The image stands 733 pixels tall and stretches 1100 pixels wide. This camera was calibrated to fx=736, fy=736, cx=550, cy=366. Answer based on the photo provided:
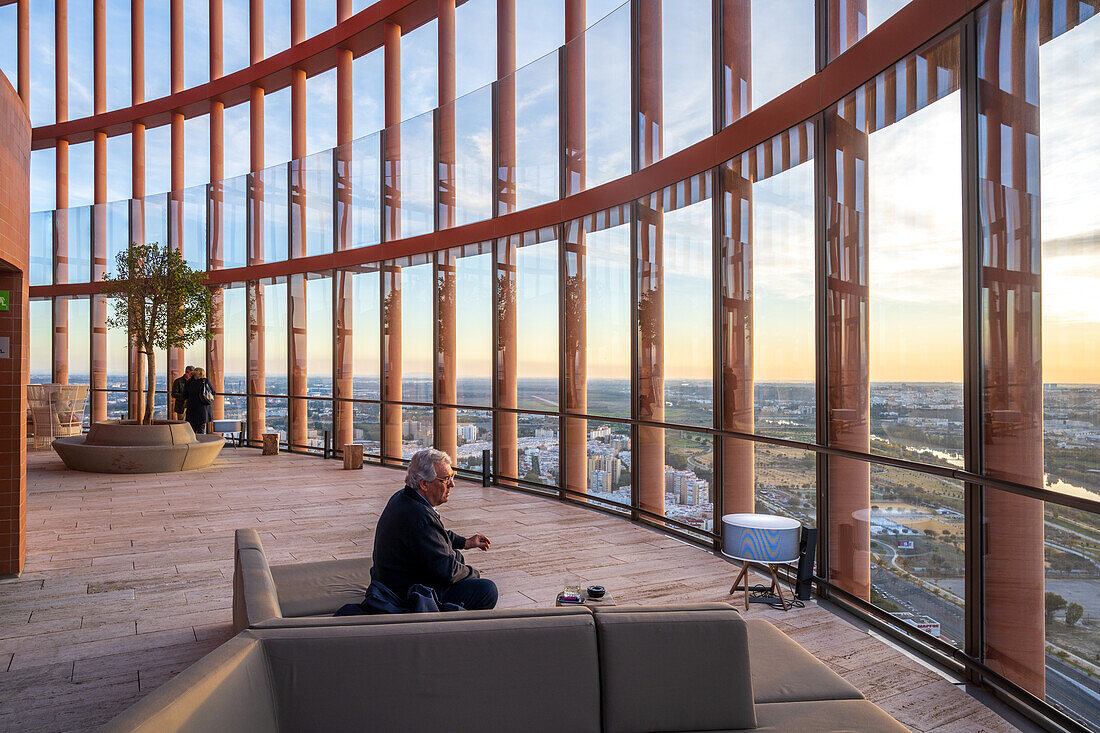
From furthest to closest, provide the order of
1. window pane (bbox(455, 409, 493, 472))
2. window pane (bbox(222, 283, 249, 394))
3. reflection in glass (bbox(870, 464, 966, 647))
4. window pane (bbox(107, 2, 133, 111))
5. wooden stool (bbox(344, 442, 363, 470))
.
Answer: window pane (bbox(107, 2, 133, 111)) < window pane (bbox(222, 283, 249, 394)) < wooden stool (bbox(344, 442, 363, 470)) < window pane (bbox(455, 409, 493, 472)) < reflection in glass (bbox(870, 464, 966, 647))

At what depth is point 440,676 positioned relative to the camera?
7.47 feet

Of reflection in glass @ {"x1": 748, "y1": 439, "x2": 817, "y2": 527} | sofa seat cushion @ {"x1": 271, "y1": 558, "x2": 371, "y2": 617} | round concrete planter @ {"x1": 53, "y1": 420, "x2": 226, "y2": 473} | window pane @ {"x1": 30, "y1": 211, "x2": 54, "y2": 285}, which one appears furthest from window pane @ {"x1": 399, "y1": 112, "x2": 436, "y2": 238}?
window pane @ {"x1": 30, "y1": 211, "x2": 54, "y2": 285}

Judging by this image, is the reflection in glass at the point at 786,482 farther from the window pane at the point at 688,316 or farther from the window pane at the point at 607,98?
the window pane at the point at 607,98

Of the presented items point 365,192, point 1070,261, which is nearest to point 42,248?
point 365,192

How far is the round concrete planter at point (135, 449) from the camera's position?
37.2ft

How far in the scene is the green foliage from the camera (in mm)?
3314

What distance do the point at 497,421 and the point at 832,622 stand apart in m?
6.18

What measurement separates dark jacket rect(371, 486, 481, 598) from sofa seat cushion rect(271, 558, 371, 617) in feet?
1.12

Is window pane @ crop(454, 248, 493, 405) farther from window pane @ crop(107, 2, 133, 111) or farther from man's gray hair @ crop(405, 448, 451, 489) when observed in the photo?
window pane @ crop(107, 2, 133, 111)

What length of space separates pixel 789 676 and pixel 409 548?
6.15 ft

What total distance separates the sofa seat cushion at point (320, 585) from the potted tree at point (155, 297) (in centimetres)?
893

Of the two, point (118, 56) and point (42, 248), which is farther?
point (118, 56)

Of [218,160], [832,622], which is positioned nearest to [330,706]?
[832,622]

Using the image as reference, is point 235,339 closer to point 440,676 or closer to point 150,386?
point 150,386
